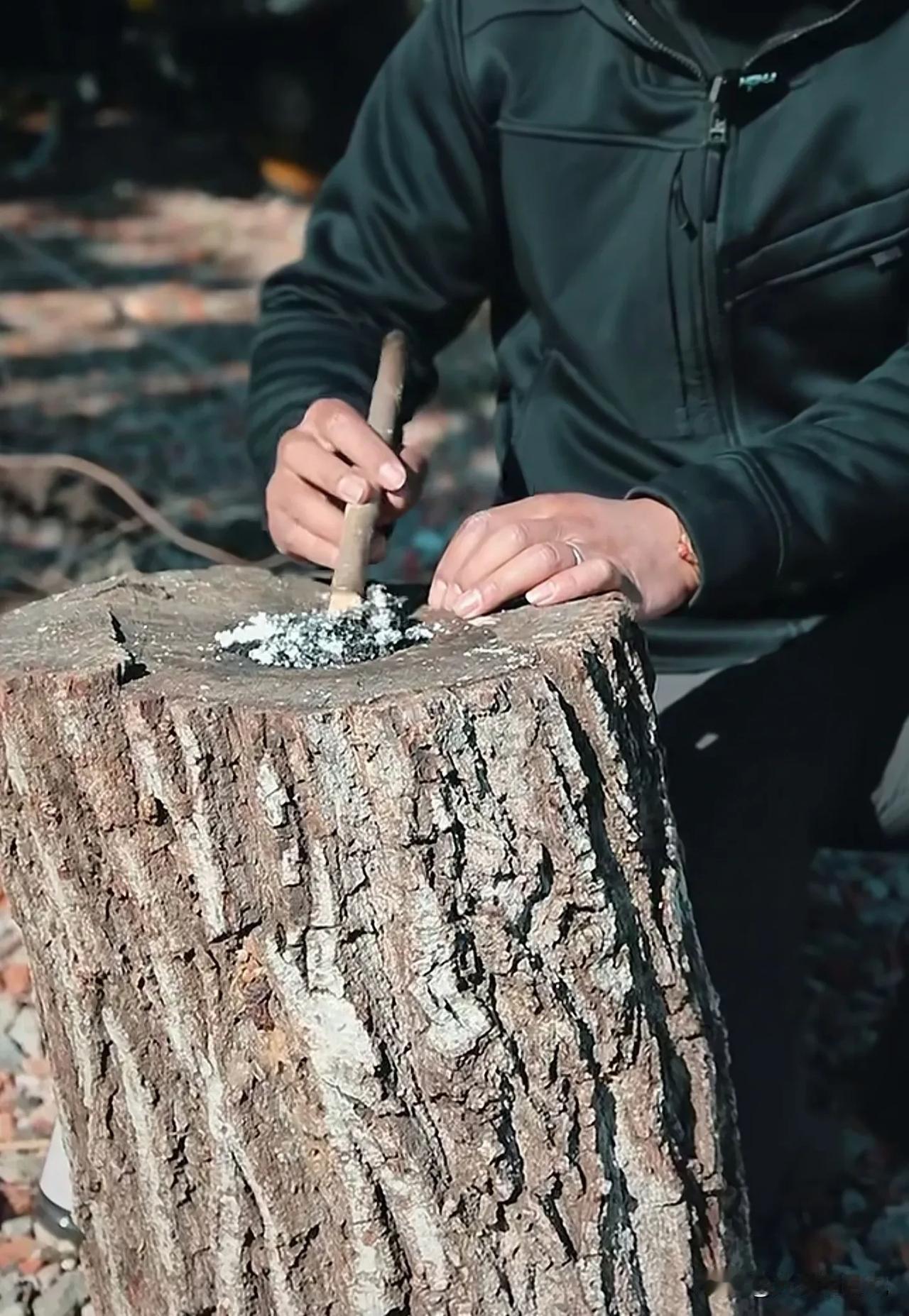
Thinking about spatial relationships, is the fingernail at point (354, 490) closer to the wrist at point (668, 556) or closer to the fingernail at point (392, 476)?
the fingernail at point (392, 476)

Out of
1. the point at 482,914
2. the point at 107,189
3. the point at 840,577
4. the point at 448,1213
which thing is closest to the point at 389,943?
the point at 482,914

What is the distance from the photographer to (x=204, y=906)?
1.32 m

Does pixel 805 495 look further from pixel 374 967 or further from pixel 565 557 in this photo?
pixel 374 967

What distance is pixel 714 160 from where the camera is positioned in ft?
5.60

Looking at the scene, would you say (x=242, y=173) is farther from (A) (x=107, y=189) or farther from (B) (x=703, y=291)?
(B) (x=703, y=291)

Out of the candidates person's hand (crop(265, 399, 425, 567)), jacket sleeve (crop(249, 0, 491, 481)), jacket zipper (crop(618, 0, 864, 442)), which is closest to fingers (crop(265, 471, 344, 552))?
person's hand (crop(265, 399, 425, 567))

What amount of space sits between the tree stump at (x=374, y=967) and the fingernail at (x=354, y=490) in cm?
19

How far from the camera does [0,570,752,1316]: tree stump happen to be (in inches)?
50.8

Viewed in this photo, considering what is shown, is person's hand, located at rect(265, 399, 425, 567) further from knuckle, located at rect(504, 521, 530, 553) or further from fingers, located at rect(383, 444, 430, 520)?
knuckle, located at rect(504, 521, 530, 553)

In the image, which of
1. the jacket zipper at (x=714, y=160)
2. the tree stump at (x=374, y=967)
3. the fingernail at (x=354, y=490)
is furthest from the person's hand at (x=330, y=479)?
the jacket zipper at (x=714, y=160)

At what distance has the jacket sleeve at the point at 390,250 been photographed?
1.88 meters

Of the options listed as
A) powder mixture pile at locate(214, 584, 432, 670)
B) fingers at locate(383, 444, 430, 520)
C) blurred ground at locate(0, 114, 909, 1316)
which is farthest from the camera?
blurred ground at locate(0, 114, 909, 1316)

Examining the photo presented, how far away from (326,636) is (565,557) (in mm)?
203

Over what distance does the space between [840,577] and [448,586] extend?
52cm
